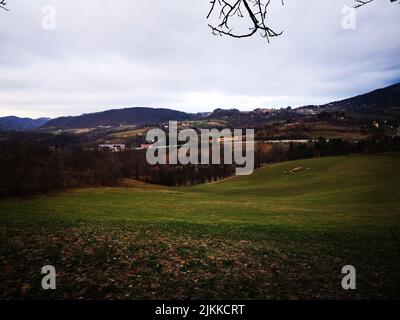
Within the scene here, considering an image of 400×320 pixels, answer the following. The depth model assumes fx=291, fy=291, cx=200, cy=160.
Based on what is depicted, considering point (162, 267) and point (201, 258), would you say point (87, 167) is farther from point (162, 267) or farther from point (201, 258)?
point (162, 267)

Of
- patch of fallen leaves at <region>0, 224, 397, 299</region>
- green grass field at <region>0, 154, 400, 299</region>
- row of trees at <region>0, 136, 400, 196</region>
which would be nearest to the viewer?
patch of fallen leaves at <region>0, 224, 397, 299</region>

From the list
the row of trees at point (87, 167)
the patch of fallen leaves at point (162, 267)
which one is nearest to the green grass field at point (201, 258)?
the patch of fallen leaves at point (162, 267)

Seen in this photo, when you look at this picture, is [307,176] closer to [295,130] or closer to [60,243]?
[60,243]

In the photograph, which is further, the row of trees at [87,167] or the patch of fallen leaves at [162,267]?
the row of trees at [87,167]

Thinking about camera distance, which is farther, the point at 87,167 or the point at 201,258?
the point at 87,167

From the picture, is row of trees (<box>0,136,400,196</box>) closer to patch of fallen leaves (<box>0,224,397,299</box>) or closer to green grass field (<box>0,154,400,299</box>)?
green grass field (<box>0,154,400,299</box>)

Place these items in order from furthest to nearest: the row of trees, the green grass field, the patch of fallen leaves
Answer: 1. the row of trees
2. the green grass field
3. the patch of fallen leaves

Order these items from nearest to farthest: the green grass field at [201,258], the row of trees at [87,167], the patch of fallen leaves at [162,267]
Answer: the patch of fallen leaves at [162,267], the green grass field at [201,258], the row of trees at [87,167]

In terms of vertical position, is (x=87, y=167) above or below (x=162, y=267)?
below

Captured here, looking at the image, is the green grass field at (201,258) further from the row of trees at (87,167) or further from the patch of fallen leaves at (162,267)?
the row of trees at (87,167)

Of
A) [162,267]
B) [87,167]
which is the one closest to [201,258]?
[162,267]

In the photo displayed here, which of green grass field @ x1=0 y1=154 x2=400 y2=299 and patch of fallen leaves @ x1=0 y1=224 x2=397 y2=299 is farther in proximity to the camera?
green grass field @ x1=0 y1=154 x2=400 y2=299

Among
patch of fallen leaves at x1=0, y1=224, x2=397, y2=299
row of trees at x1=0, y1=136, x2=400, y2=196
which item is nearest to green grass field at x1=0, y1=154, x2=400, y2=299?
patch of fallen leaves at x1=0, y1=224, x2=397, y2=299
